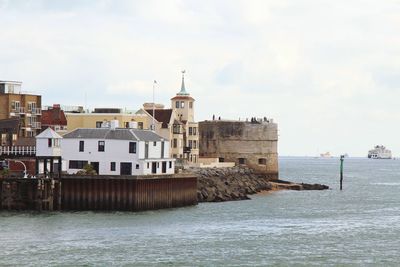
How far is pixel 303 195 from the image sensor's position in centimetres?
11356

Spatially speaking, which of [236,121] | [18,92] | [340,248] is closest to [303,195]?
[236,121]

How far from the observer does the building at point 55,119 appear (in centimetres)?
10819

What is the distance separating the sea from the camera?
55.1 m

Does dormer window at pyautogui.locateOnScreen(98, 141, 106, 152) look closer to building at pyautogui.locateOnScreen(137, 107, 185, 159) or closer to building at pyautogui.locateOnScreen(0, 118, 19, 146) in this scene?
building at pyautogui.locateOnScreen(0, 118, 19, 146)

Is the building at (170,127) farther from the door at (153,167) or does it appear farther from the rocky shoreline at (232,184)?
the door at (153,167)

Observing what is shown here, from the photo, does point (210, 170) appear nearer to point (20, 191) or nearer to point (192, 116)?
point (192, 116)

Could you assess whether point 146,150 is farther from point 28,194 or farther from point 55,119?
point 55,119

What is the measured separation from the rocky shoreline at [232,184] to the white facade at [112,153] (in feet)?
38.0

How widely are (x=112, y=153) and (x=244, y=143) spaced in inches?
2037

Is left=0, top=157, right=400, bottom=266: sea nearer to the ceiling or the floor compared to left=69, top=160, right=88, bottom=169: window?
nearer to the floor

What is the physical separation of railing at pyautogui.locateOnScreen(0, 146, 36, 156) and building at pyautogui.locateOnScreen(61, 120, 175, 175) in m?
5.20

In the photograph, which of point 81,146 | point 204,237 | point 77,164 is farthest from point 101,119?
point 204,237

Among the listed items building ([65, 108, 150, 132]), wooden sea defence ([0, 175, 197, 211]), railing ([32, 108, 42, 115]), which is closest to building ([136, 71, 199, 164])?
building ([65, 108, 150, 132])

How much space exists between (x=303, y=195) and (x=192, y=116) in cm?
1842
